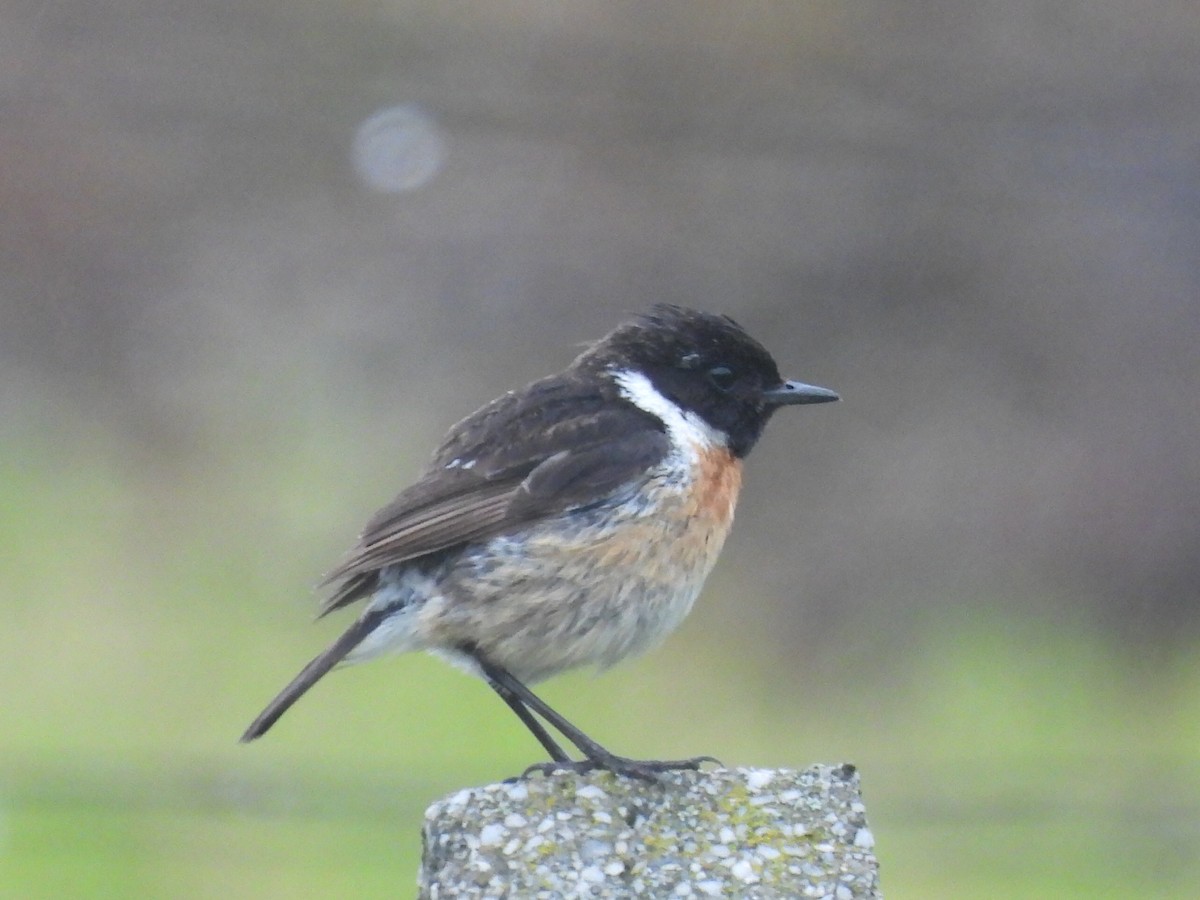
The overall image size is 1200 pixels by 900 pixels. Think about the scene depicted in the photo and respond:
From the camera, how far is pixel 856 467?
10.4m

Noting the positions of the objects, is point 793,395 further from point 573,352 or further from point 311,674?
point 573,352

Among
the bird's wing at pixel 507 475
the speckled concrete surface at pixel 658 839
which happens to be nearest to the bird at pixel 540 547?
the bird's wing at pixel 507 475

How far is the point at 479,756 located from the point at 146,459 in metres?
2.91

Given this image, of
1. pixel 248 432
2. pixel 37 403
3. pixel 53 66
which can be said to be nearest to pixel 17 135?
pixel 53 66

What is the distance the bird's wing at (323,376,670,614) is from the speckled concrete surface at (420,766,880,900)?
158cm

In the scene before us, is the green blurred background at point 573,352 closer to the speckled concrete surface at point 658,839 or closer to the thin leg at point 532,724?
the thin leg at point 532,724

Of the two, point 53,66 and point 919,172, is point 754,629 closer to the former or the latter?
point 919,172

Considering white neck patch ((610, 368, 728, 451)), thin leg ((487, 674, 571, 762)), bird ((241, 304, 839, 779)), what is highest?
white neck patch ((610, 368, 728, 451))

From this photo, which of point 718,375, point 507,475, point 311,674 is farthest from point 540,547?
point 718,375

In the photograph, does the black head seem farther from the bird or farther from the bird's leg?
the bird's leg

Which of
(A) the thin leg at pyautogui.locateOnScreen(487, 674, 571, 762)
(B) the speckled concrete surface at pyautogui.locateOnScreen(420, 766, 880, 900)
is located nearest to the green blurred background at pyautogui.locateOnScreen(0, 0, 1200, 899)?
(A) the thin leg at pyautogui.locateOnScreen(487, 674, 571, 762)

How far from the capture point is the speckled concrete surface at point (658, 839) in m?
2.78

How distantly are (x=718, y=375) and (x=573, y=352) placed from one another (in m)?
5.43

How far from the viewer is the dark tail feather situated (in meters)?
4.16
